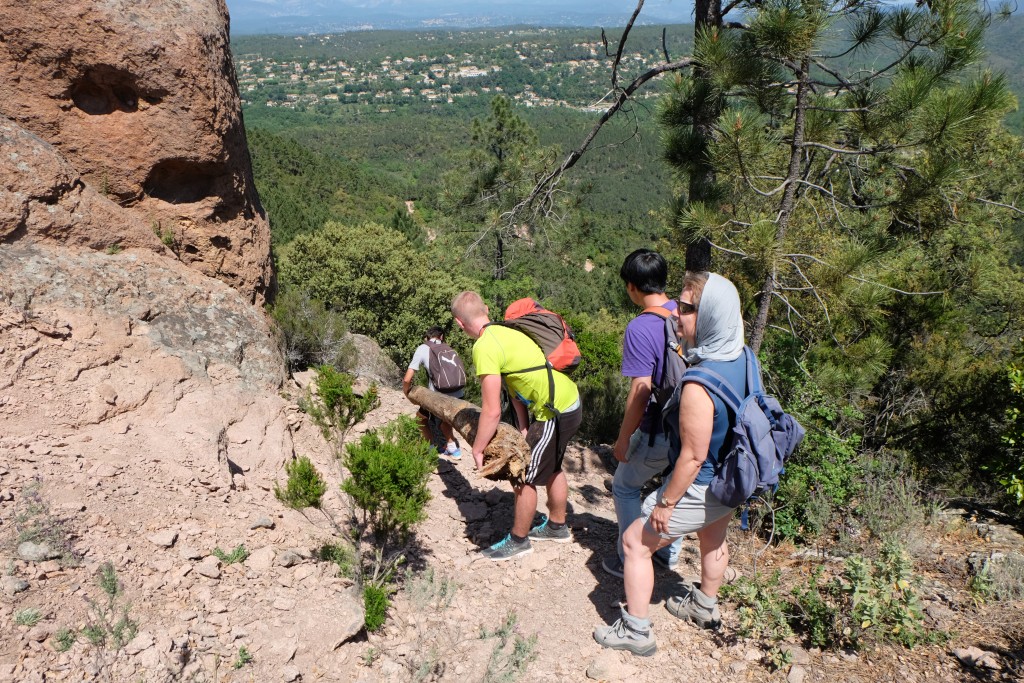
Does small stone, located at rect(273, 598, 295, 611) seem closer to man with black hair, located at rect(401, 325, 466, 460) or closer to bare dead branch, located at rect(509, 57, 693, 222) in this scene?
man with black hair, located at rect(401, 325, 466, 460)

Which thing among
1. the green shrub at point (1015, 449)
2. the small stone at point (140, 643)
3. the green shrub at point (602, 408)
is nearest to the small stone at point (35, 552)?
the small stone at point (140, 643)

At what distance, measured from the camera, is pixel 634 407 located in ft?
8.90

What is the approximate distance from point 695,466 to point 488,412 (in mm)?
995

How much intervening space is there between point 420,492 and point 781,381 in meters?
3.14

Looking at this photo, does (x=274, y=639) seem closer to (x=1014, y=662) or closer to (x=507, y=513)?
(x=507, y=513)

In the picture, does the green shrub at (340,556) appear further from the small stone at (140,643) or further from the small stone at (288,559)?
the small stone at (140,643)

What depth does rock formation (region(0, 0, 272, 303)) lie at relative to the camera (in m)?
3.91

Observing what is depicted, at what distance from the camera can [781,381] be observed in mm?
4727

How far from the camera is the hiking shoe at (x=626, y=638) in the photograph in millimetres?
2711

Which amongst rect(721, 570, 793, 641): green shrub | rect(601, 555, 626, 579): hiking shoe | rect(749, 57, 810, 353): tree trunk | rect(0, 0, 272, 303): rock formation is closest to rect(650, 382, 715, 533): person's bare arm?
rect(721, 570, 793, 641): green shrub

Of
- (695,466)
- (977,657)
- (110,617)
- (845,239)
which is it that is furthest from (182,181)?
(977,657)

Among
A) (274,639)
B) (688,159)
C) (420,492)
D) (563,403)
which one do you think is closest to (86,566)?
(274,639)

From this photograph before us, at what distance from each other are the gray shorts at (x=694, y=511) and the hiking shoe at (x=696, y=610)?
63cm

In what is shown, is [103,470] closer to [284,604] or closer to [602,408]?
[284,604]
